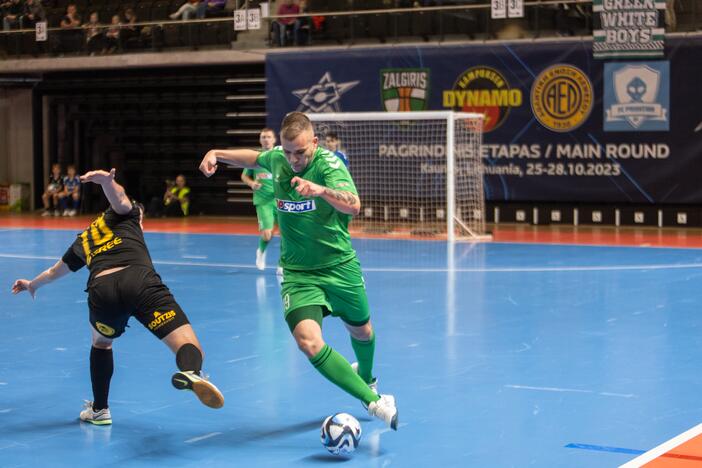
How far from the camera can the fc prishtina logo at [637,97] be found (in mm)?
22391

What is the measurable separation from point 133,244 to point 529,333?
15.2 feet

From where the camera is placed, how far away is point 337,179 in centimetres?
632

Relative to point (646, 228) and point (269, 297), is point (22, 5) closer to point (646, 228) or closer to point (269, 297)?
point (646, 228)

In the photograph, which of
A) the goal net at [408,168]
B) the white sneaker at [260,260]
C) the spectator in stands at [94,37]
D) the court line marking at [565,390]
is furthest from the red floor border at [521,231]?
the court line marking at [565,390]

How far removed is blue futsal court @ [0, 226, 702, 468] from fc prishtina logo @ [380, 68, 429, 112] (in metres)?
10.3

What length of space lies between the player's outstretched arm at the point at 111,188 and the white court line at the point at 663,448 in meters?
3.42

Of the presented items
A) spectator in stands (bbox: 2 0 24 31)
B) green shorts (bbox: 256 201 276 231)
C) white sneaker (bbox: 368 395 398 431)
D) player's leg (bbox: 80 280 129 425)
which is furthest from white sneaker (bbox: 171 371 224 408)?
spectator in stands (bbox: 2 0 24 31)

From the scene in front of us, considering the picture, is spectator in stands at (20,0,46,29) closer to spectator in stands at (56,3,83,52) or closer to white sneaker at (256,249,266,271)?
spectator in stands at (56,3,83,52)

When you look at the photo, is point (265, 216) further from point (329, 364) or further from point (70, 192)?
point (70, 192)

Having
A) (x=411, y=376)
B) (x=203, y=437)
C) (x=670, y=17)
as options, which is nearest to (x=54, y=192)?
(x=670, y=17)

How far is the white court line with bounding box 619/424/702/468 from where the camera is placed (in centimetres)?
572

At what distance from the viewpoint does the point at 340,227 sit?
6.66 m

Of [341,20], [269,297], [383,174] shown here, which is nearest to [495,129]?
[383,174]

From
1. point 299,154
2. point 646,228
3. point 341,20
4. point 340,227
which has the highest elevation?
point 341,20
